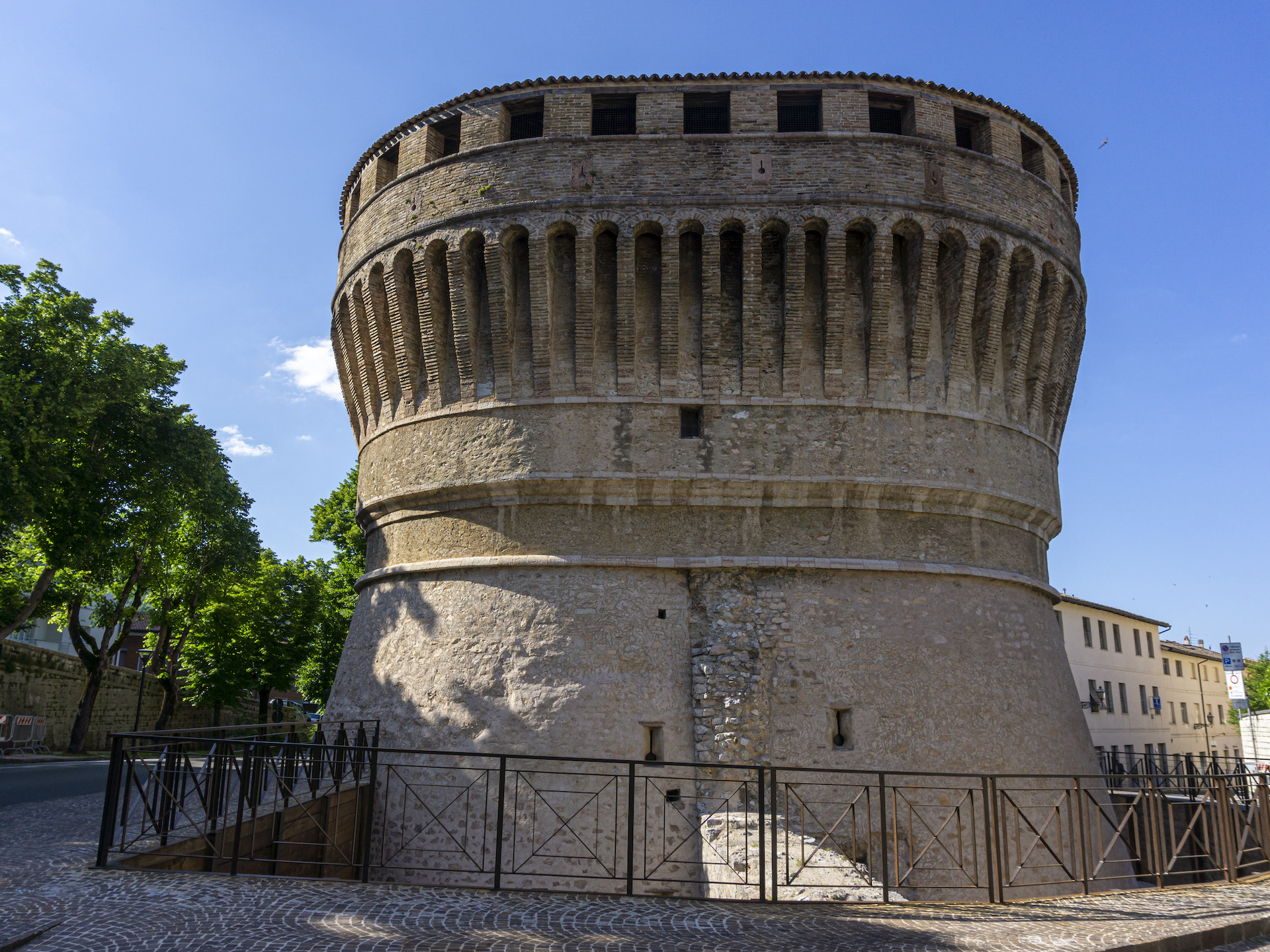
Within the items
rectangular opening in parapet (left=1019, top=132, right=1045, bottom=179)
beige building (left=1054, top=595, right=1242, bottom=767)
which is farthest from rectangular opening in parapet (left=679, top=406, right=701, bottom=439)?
beige building (left=1054, top=595, right=1242, bottom=767)

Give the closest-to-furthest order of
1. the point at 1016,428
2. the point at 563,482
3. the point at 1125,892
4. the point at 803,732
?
the point at 1125,892
the point at 803,732
the point at 563,482
the point at 1016,428

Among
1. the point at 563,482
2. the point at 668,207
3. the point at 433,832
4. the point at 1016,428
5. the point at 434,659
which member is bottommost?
the point at 433,832

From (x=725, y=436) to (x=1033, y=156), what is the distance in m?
7.46

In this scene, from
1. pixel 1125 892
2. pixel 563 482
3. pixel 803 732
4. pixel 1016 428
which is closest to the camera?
pixel 1125 892

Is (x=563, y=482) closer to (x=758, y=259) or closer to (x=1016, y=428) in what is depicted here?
(x=758, y=259)

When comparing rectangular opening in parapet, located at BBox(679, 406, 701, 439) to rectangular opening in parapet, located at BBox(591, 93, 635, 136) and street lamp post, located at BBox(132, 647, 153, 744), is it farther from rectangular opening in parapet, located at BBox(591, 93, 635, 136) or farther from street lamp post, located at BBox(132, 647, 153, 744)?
street lamp post, located at BBox(132, 647, 153, 744)

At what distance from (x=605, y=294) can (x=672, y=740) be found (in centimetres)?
623

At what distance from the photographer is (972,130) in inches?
539

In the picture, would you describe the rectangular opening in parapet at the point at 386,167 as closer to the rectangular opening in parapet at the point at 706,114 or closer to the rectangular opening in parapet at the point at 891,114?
the rectangular opening in parapet at the point at 706,114

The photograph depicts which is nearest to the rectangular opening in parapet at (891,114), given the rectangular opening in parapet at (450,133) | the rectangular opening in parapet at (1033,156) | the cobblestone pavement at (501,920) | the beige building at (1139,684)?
the rectangular opening in parapet at (1033,156)

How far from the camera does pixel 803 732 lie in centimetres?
1077

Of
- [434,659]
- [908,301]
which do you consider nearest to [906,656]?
[908,301]

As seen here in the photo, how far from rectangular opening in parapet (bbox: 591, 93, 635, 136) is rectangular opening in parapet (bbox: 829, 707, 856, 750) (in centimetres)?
902

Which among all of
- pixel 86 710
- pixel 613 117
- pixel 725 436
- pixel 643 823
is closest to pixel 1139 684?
pixel 725 436
